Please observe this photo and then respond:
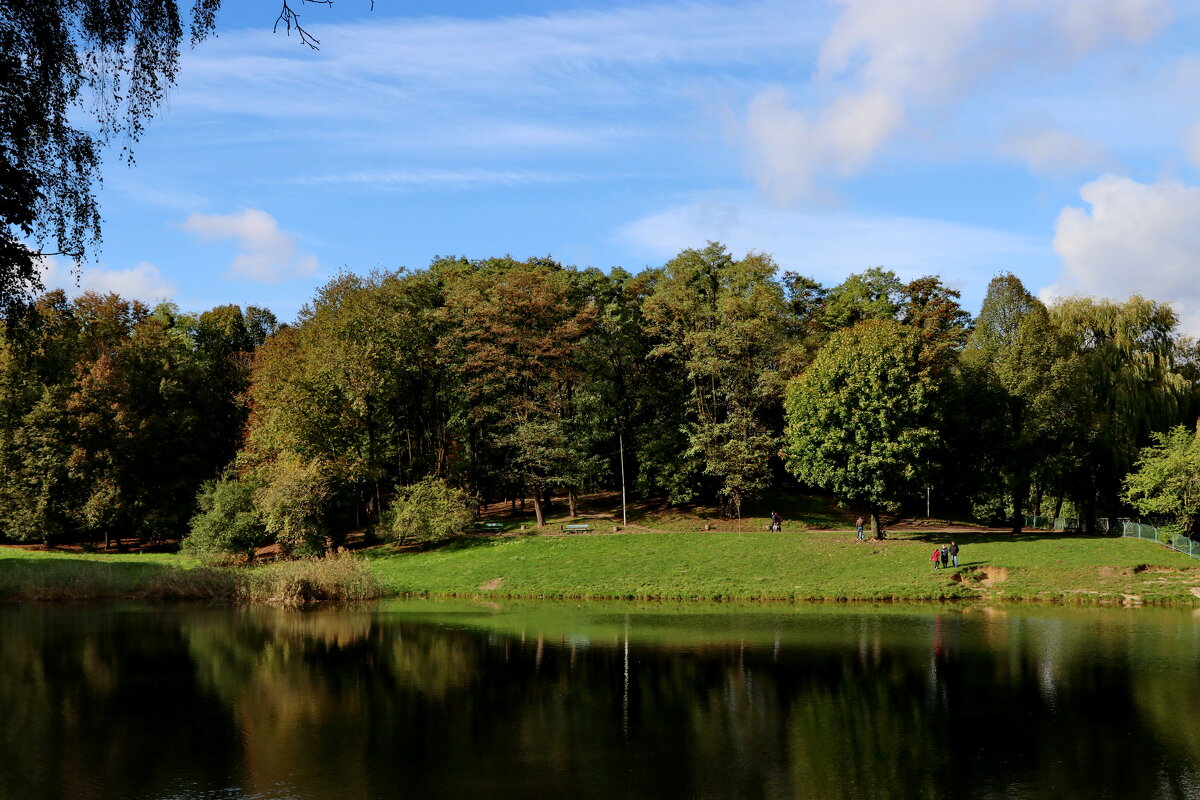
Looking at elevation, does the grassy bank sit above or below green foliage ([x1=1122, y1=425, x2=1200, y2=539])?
below

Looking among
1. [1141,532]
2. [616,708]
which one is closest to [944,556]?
[1141,532]

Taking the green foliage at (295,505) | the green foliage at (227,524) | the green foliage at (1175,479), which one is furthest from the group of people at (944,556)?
the green foliage at (227,524)

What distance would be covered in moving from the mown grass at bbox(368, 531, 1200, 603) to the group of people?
2.04 ft

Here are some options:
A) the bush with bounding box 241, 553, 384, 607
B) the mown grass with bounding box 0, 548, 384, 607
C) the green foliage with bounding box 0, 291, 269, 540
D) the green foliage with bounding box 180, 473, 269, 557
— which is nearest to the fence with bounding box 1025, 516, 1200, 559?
the mown grass with bounding box 0, 548, 384, 607

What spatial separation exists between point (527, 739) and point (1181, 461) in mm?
43790

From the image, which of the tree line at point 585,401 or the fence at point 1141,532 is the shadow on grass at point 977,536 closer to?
the fence at point 1141,532

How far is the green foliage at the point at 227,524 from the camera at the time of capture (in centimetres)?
5881

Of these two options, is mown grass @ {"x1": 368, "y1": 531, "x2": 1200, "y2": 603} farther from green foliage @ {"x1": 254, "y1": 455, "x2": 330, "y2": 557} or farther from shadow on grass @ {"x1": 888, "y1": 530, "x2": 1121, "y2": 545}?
green foliage @ {"x1": 254, "y1": 455, "x2": 330, "y2": 557}

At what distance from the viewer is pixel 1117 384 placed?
190 ft

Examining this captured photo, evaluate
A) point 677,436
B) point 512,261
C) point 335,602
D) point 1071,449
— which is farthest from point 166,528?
point 1071,449

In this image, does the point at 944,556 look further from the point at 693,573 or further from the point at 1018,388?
the point at 1018,388

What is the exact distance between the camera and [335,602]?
4925cm

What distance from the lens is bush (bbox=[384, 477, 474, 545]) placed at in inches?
2339

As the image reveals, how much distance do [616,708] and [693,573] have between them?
2660cm
